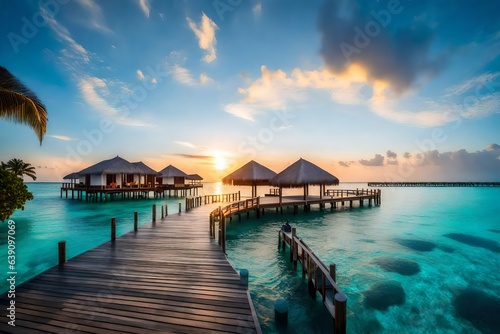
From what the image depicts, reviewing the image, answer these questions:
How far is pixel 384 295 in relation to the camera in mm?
7707

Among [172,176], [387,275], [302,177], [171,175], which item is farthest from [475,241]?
[172,176]

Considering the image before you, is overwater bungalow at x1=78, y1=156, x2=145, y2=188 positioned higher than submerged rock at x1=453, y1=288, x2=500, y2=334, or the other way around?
overwater bungalow at x1=78, y1=156, x2=145, y2=188

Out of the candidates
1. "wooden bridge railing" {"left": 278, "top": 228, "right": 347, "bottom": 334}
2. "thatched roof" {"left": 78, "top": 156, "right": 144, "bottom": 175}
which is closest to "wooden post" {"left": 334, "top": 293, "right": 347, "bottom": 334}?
"wooden bridge railing" {"left": 278, "top": 228, "right": 347, "bottom": 334}

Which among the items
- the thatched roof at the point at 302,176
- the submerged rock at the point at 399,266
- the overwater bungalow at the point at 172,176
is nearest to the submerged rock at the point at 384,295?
the submerged rock at the point at 399,266

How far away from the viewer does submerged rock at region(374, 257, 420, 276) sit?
9.75 metres

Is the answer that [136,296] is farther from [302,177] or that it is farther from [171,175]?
[171,175]

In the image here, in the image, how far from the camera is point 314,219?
20.7m

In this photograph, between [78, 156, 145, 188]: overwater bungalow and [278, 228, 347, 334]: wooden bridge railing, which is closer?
[278, 228, 347, 334]: wooden bridge railing

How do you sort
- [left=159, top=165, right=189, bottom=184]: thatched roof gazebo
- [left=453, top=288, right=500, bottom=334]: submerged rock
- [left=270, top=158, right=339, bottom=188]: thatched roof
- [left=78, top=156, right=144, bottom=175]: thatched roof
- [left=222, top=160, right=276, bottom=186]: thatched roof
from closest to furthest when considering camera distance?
[left=453, top=288, right=500, bottom=334]: submerged rock
[left=270, top=158, right=339, bottom=188]: thatched roof
[left=222, top=160, right=276, bottom=186]: thatched roof
[left=78, top=156, right=144, bottom=175]: thatched roof
[left=159, top=165, right=189, bottom=184]: thatched roof gazebo

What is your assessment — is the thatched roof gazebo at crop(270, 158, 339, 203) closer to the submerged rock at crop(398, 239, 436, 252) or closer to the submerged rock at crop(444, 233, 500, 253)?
the submerged rock at crop(398, 239, 436, 252)

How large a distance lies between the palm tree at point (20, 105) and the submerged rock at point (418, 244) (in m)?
18.1

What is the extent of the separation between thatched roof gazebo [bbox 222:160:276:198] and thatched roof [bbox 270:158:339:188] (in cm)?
94

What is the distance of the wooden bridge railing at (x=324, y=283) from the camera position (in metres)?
4.34

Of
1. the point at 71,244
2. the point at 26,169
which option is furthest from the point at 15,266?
the point at 26,169
